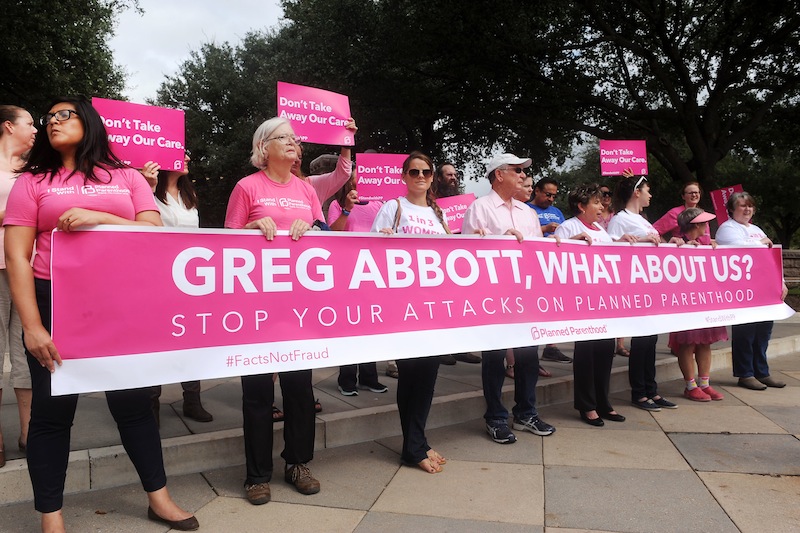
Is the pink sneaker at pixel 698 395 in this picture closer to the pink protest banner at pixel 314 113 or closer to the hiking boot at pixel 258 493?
the pink protest banner at pixel 314 113

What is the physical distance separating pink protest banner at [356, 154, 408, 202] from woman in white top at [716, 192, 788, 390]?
3.43 m

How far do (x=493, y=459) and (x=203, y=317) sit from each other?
6.87ft

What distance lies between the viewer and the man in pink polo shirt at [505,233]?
4.36 meters

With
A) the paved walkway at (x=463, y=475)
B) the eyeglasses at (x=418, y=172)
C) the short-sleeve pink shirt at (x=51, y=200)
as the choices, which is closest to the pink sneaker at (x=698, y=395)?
the paved walkway at (x=463, y=475)

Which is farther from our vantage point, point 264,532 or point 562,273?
point 562,273

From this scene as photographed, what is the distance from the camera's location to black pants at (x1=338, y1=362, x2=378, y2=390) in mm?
5152

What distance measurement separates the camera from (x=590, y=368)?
477 cm

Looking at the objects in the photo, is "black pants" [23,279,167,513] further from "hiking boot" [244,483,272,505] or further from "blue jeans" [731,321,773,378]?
"blue jeans" [731,321,773,378]

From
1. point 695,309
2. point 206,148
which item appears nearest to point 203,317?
point 695,309

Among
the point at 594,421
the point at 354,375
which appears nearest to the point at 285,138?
the point at 354,375

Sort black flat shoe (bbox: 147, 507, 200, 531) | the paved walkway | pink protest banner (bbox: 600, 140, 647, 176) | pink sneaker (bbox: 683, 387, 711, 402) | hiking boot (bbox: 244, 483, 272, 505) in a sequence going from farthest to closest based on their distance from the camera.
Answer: pink protest banner (bbox: 600, 140, 647, 176) < pink sneaker (bbox: 683, 387, 711, 402) < hiking boot (bbox: 244, 483, 272, 505) < the paved walkway < black flat shoe (bbox: 147, 507, 200, 531)

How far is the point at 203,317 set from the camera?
3113 mm

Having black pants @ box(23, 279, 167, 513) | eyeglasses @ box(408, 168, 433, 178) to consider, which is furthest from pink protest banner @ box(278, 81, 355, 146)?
black pants @ box(23, 279, 167, 513)

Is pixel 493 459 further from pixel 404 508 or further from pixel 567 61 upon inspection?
pixel 567 61
